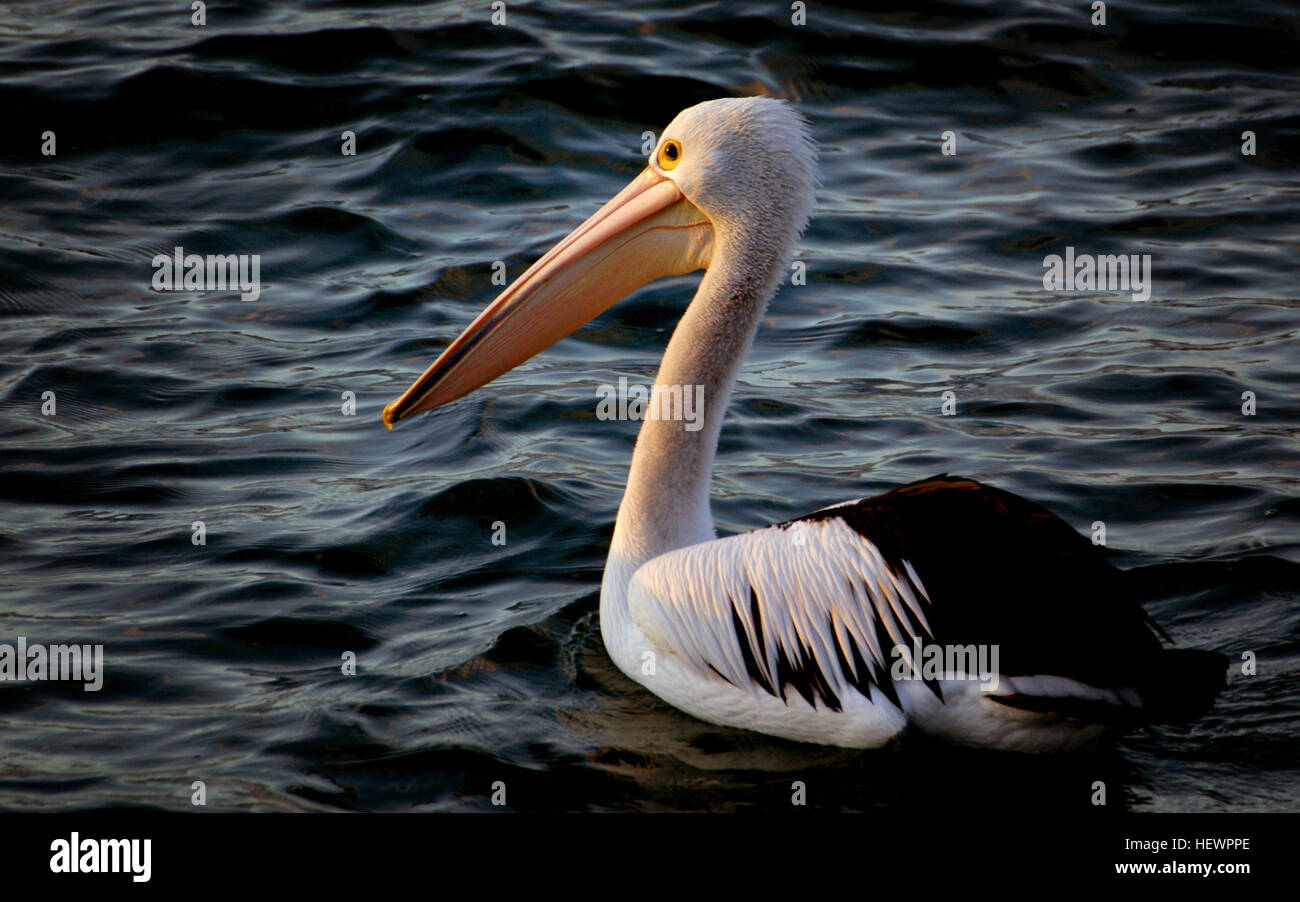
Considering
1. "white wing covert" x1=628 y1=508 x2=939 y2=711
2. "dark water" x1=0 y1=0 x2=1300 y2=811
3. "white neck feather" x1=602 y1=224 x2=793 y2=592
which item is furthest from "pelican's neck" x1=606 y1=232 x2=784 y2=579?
"dark water" x1=0 y1=0 x2=1300 y2=811

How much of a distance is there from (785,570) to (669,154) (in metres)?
1.37

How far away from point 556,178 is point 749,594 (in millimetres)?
4687

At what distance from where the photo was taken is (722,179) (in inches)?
167

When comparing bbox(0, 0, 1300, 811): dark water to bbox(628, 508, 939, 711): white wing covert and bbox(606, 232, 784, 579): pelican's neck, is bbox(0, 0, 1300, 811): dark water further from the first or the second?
bbox(606, 232, 784, 579): pelican's neck

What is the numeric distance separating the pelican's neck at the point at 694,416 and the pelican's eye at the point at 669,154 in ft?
0.97

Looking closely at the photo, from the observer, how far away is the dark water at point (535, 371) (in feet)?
12.7

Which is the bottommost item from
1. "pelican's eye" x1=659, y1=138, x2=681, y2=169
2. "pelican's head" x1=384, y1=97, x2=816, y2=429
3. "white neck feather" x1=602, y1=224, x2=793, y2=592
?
"white neck feather" x1=602, y1=224, x2=793, y2=592

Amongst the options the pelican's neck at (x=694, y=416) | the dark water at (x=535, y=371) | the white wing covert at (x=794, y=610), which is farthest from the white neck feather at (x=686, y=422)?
the dark water at (x=535, y=371)

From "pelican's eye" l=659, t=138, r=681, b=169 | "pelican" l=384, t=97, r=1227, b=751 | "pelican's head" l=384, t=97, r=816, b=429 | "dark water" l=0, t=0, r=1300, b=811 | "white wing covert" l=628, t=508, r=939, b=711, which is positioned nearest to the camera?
"pelican" l=384, t=97, r=1227, b=751

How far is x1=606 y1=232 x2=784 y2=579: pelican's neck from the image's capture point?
4.29 metres

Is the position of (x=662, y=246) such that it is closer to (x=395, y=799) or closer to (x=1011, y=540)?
(x=1011, y=540)

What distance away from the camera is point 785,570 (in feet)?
12.5

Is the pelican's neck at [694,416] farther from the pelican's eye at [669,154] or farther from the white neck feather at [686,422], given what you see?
the pelican's eye at [669,154]

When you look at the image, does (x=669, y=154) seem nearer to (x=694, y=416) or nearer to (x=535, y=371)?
(x=694, y=416)
